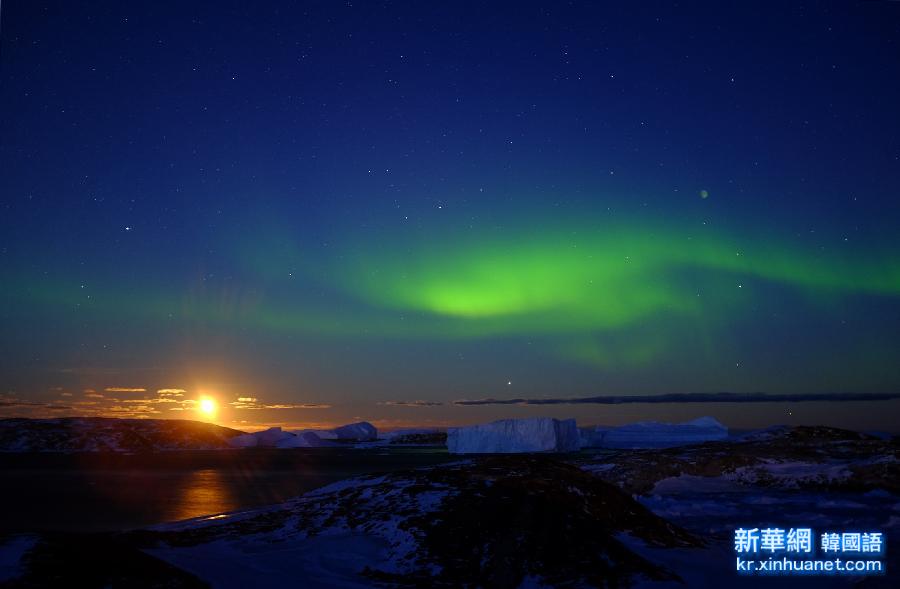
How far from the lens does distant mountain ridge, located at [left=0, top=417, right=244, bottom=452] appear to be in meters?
149

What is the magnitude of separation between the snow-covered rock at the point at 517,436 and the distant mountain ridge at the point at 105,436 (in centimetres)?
8407

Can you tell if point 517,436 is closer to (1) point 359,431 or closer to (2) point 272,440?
(2) point 272,440

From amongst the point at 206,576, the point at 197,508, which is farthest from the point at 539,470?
the point at 197,508

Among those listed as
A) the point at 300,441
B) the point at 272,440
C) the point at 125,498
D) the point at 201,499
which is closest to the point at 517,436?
the point at 201,499

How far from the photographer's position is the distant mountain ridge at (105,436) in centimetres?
14880

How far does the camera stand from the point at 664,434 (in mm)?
125500

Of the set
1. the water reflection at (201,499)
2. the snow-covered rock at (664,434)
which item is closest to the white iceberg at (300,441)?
the snow-covered rock at (664,434)

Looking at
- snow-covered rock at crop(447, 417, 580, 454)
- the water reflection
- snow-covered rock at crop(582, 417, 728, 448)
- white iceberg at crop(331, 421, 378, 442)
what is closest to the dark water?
the water reflection

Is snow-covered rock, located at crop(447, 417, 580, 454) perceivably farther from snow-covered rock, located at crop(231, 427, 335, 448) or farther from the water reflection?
snow-covered rock, located at crop(231, 427, 335, 448)

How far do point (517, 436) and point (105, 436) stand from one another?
11053 cm

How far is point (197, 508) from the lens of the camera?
104 feet

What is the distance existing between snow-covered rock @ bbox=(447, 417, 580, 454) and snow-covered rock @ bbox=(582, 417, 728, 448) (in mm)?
29414

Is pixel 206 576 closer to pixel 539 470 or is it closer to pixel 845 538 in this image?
pixel 539 470

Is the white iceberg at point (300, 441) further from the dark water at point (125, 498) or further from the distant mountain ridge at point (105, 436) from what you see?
the dark water at point (125, 498)
